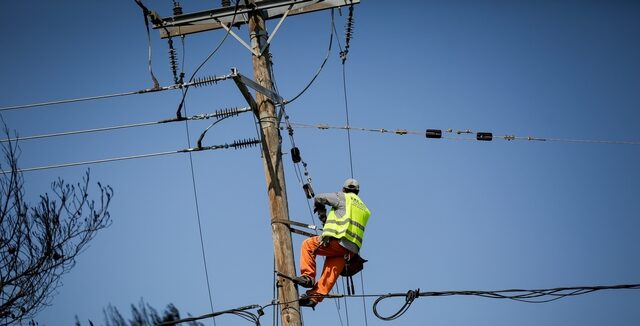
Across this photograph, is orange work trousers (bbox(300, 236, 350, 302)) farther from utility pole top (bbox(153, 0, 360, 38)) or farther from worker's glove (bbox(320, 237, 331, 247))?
utility pole top (bbox(153, 0, 360, 38))

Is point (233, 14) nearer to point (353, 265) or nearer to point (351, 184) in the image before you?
point (351, 184)

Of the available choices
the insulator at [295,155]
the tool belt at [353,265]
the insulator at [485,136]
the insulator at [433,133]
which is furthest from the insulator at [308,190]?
the insulator at [485,136]

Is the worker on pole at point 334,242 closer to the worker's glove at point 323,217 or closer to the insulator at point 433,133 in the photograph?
the worker's glove at point 323,217

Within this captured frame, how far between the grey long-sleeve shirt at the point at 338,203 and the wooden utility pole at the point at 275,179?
1.66ft

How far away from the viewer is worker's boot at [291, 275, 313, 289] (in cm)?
861

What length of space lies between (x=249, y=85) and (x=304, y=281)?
90.7 inches

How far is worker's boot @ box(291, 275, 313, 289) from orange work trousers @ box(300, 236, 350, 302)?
95 millimetres

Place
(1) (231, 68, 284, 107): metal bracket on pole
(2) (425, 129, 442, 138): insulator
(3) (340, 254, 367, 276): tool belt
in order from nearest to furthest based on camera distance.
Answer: (1) (231, 68, 284, 107): metal bracket on pole < (3) (340, 254, 367, 276): tool belt < (2) (425, 129, 442, 138): insulator

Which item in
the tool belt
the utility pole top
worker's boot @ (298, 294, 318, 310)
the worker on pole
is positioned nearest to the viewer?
worker's boot @ (298, 294, 318, 310)

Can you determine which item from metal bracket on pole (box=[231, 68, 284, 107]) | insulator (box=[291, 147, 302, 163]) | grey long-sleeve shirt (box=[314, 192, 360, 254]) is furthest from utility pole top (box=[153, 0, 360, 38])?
grey long-sleeve shirt (box=[314, 192, 360, 254])

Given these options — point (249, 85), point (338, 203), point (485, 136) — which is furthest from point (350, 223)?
point (485, 136)

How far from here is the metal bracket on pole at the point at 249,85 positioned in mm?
8469

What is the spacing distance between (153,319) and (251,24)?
5.27 metres

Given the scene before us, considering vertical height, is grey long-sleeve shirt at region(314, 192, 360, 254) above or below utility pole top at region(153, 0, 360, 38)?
below
